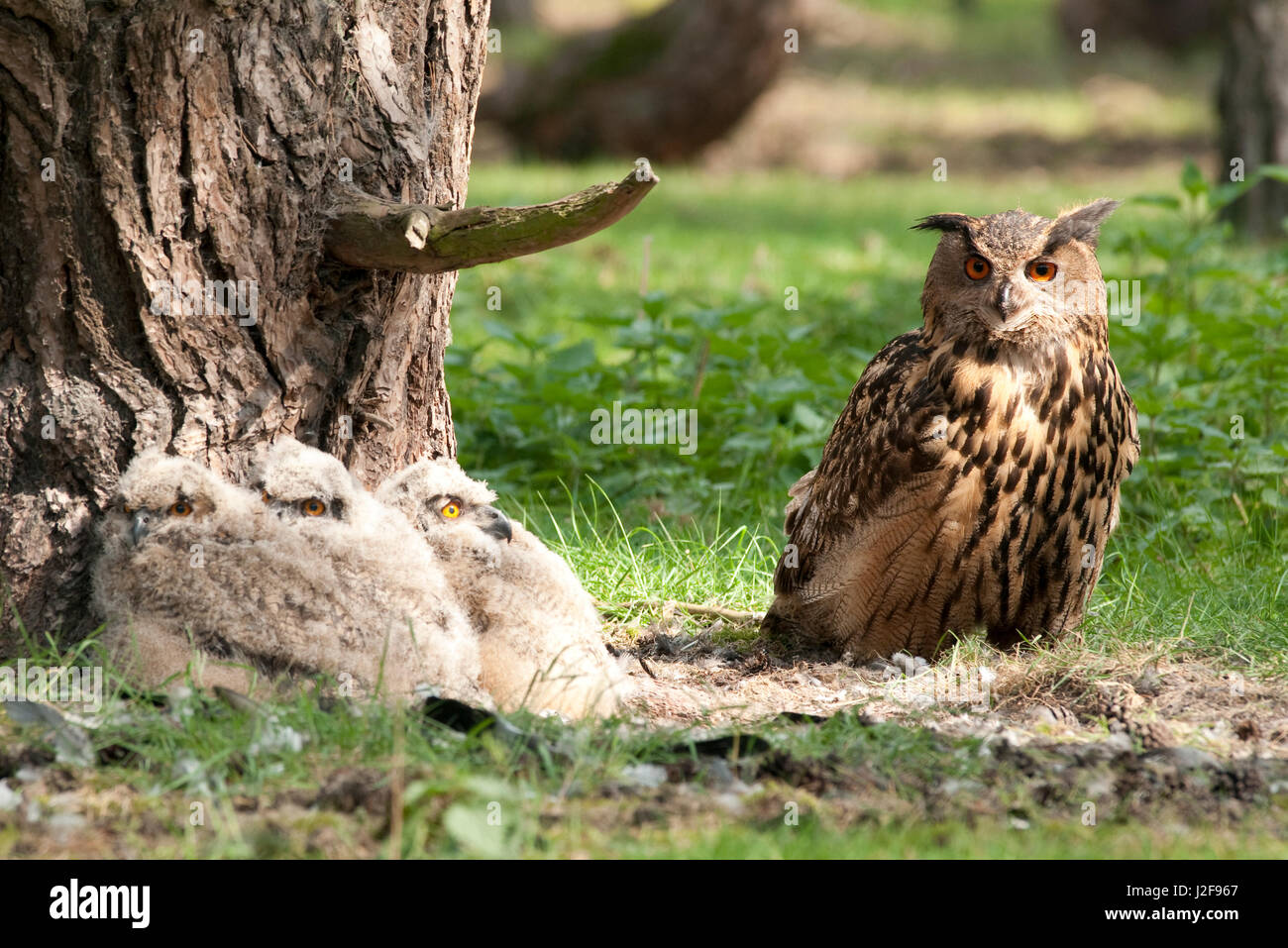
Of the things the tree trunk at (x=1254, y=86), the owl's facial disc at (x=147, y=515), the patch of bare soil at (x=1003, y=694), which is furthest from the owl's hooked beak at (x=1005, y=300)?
the tree trunk at (x=1254, y=86)

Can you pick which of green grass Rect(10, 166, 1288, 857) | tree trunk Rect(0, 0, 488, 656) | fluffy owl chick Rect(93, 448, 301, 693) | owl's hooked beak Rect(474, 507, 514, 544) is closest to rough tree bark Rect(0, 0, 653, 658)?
tree trunk Rect(0, 0, 488, 656)

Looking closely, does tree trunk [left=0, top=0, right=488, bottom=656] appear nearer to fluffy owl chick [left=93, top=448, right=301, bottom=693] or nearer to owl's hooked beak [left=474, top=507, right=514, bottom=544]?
fluffy owl chick [left=93, top=448, right=301, bottom=693]

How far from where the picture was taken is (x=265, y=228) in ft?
12.9

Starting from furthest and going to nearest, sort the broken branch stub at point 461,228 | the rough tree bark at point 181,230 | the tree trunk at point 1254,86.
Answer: the tree trunk at point 1254,86
the rough tree bark at point 181,230
the broken branch stub at point 461,228

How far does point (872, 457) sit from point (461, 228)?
1698mm

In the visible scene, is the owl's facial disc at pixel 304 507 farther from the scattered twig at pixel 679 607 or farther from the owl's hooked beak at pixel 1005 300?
the owl's hooked beak at pixel 1005 300

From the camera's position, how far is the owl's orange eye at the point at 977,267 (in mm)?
4395

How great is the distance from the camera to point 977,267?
442cm

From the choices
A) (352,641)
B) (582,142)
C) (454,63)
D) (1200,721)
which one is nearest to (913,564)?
(1200,721)

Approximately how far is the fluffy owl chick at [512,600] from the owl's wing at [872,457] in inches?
40.6

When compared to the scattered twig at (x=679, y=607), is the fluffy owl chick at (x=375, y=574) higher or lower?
higher

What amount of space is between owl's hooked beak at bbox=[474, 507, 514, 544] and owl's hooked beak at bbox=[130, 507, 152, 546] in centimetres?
97

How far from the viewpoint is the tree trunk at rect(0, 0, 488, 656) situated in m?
3.70
